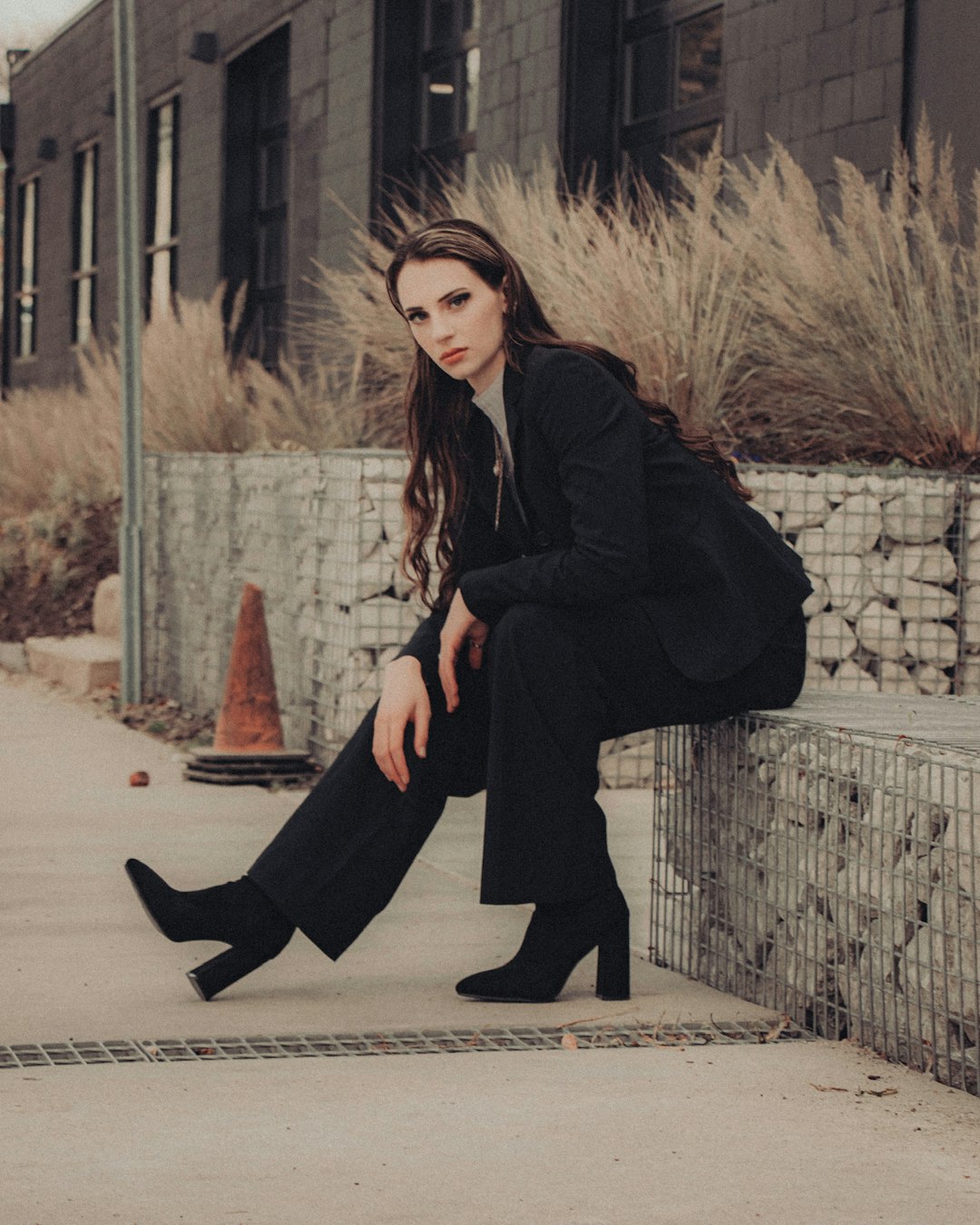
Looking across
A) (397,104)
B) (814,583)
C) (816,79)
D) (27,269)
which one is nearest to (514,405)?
(814,583)

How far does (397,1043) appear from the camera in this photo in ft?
10.5

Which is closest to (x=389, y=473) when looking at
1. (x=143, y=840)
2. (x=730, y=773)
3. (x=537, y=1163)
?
(x=143, y=840)

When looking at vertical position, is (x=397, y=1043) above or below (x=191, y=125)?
below

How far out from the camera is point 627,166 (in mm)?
10242

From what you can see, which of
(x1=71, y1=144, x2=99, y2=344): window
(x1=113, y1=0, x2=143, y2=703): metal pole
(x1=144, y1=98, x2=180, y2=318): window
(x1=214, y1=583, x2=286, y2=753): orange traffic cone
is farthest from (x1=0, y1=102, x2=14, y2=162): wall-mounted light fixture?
(x1=214, y1=583, x2=286, y2=753): orange traffic cone

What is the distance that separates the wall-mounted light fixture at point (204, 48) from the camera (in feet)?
55.4

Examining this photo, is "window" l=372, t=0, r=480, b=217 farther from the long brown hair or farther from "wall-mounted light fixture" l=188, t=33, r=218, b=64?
the long brown hair

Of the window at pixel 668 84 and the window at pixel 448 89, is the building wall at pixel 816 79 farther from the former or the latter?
the window at pixel 448 89

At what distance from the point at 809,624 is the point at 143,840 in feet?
7.52

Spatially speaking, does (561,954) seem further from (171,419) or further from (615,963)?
(171,419)

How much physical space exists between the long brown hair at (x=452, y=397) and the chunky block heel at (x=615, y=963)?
0.72 metres

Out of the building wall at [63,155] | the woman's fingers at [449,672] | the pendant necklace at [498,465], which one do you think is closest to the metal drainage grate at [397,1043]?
the woman's fingers at [449,672]

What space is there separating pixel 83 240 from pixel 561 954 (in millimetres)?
20184

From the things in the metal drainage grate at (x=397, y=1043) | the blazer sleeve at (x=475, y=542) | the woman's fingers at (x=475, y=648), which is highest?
the blazer sleeve at (x=475, y=542)
